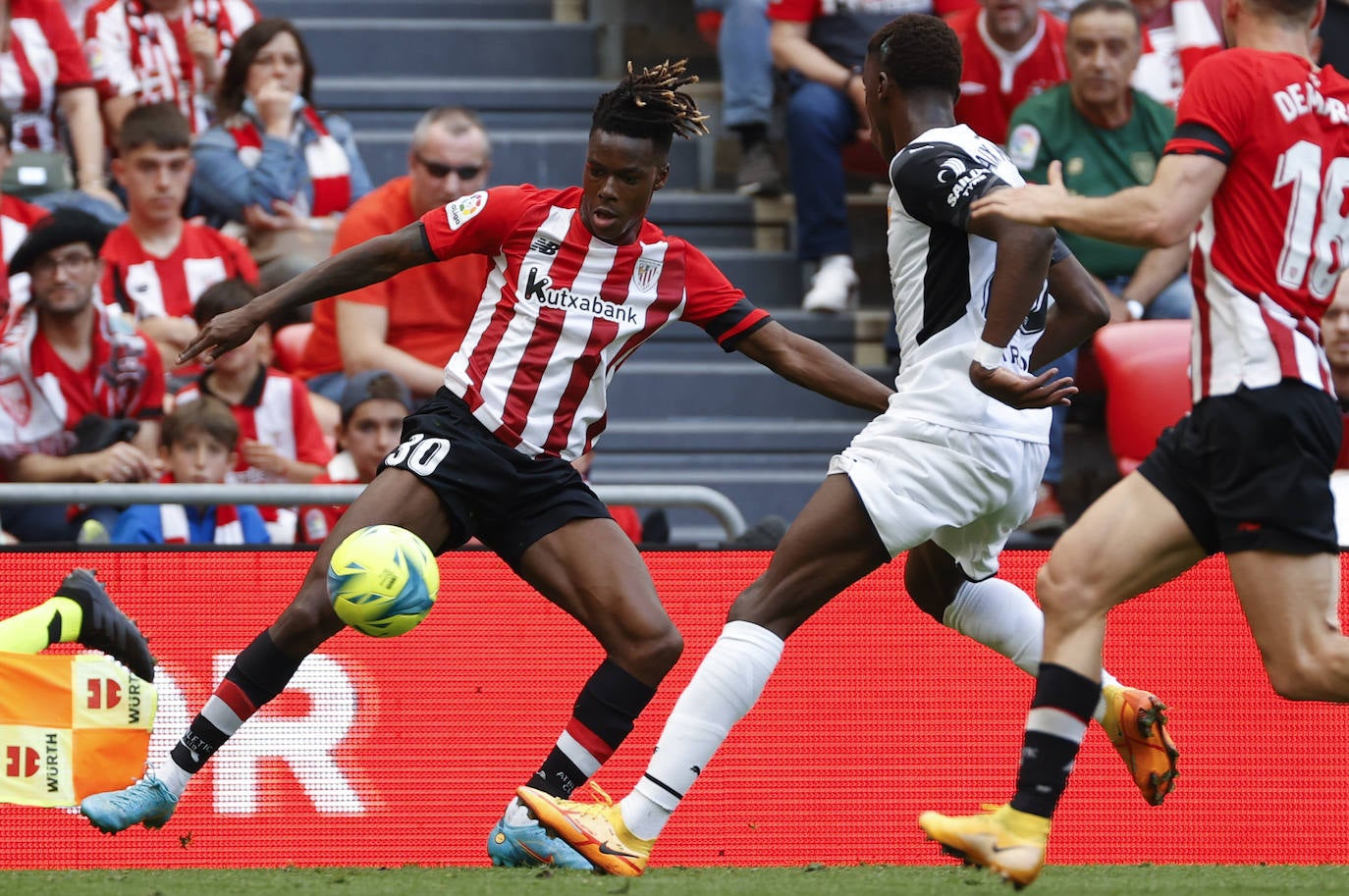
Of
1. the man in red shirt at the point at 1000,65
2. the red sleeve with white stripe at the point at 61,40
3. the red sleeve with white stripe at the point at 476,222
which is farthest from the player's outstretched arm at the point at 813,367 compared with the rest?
the red sleeve with white stripe at the point at 61,40

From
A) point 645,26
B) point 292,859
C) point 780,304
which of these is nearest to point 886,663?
point 292,859

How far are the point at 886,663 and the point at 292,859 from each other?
197 cm

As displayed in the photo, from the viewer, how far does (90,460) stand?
733cm

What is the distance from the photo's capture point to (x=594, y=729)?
5.47 meters

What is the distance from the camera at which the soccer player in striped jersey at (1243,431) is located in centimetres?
450

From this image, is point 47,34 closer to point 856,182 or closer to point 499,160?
point 499,160

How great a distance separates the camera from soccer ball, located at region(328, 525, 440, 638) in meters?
5.04

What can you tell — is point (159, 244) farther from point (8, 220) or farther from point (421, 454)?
point (421, 454)

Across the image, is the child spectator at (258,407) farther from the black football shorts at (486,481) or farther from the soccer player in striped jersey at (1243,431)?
the soccer player in striped jersey at (1243,431)

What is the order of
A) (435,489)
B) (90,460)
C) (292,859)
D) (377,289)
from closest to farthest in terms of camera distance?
(435,489) → (292,859) → (90,460) → (377,289)

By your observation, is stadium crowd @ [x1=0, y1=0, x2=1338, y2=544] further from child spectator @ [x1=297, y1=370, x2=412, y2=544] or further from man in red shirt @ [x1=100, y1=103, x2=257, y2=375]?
child spectator @ [x1=297, y1=370, x2=412, y2=544]

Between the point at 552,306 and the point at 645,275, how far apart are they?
29cm

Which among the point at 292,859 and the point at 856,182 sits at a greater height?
the point at 856,182

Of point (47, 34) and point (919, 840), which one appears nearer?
point (919, 840)
